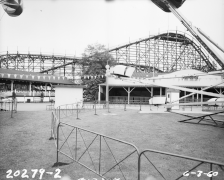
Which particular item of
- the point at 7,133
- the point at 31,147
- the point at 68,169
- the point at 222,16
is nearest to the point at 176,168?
the point at 68,169

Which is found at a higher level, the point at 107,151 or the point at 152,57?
the point at 152,57

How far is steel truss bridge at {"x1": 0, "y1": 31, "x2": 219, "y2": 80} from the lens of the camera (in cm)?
2931

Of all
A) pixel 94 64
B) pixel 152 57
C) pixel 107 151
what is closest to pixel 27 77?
pixel 94 64

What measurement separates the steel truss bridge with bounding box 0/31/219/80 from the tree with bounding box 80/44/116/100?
3269 mm

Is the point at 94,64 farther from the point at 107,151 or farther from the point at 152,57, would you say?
the point at 107,151

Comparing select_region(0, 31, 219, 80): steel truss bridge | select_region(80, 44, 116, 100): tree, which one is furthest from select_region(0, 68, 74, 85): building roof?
select_region(80, 44, 116, 100): tree

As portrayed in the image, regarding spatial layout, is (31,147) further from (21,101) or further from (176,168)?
(21,101)

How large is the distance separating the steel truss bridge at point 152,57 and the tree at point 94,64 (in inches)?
129

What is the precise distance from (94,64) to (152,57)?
12.6 metres

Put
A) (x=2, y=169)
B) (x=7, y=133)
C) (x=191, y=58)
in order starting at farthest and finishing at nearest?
1. (x=191, y=58)
2. (x=7, y=133)
3. (x=2, y=169)

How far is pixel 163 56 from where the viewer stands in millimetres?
29422

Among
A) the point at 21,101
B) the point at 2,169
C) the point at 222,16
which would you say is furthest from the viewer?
the point at 21,101

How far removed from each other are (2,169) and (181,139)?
5789mm

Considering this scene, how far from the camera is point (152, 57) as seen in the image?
3011 cm
